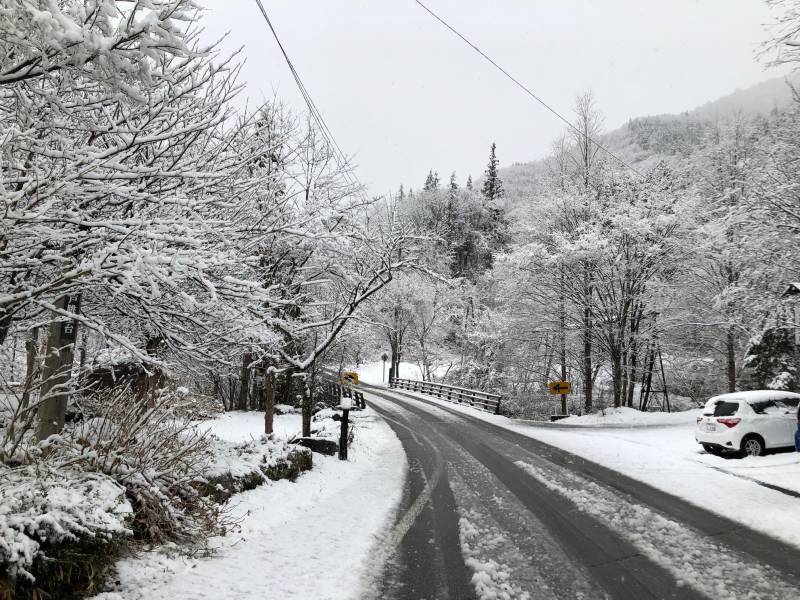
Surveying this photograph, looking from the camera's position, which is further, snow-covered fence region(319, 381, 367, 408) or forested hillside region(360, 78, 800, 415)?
→ snow-covered fence region(319, 381, 367, 408)

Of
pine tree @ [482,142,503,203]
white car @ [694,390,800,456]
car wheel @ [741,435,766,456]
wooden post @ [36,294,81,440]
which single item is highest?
pine tree @ [482,142,503,203]

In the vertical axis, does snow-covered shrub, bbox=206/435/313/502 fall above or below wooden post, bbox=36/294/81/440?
below

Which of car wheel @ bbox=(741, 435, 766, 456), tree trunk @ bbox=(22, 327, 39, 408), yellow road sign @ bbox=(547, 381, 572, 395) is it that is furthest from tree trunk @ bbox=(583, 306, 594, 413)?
tree trunk @ bbox=(22, 327, 39, 408)

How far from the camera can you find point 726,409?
11.3m

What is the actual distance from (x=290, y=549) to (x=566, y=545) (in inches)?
122

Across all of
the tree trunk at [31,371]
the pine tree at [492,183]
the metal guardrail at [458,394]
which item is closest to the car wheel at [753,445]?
the metal guardrail at [458,394]

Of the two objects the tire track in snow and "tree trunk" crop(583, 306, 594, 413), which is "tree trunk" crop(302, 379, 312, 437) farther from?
"tree trunk" crop(583, 306, 594, 413)

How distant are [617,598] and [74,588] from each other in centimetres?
435

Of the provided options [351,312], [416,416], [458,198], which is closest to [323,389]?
[416,416]

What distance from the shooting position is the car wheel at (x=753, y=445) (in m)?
10.9

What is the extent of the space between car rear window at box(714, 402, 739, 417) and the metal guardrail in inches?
448

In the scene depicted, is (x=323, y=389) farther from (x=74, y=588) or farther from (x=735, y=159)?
(x=735, y=159)

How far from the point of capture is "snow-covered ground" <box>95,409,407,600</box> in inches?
156

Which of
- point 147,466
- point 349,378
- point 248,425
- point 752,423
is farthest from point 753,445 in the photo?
point 349,378
